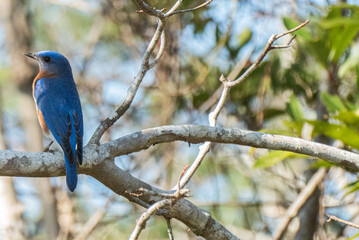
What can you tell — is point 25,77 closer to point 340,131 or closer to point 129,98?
point 129,98

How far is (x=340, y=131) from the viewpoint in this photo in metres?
4.49

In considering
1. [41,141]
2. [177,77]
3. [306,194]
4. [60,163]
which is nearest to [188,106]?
[177,77]

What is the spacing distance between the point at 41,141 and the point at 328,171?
4.49 m

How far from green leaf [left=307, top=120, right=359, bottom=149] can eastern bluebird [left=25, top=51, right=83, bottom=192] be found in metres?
2.01

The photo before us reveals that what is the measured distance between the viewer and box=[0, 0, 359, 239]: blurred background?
5910 mm

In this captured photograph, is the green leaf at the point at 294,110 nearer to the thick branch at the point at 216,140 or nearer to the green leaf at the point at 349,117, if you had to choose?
the green leaf at the point at 349,117

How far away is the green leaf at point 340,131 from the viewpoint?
447 centimetres

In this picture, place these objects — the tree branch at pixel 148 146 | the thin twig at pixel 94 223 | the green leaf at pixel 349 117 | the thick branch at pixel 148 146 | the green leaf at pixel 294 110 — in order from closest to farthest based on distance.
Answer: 1. the thick branch at pixel 148 146
2. the tree branch at pixel 148 146
3. the green leaf at pixel 349 117
4. the green leaf at pixel 294 110
5. the thin twig at pixel 94 223

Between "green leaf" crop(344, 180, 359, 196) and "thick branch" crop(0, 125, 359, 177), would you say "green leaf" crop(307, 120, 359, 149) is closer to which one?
"green leaf" crop(344, 180, 359, 196)

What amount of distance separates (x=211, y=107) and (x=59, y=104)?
7.13 ft

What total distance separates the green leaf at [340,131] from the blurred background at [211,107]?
1.36 feet

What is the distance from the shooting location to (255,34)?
21.7 feet

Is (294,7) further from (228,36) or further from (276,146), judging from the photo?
(276,146)

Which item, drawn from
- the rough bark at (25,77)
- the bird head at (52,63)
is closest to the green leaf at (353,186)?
the bird head at (52,63)
